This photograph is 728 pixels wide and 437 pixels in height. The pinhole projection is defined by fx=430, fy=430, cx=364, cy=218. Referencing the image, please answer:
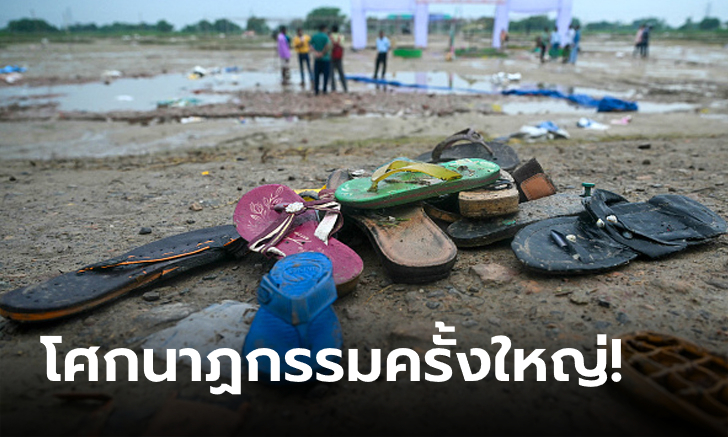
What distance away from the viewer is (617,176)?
351cm

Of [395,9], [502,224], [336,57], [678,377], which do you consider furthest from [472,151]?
[395,9]

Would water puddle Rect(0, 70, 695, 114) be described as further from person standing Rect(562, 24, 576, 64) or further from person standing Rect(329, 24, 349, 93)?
person standing Rect(562, 24, 576, 64)

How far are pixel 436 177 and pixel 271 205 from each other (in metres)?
0.89

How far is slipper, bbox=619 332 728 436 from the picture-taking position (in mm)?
1122

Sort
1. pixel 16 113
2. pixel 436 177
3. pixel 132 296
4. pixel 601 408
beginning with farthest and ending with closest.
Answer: pixel 16 113 → pixel 436 177 → pixel 132 296 → pixel 601 408

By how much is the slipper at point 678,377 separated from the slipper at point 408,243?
0.79 m

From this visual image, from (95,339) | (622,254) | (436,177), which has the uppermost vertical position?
(436,177)

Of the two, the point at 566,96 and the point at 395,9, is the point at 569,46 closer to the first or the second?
the point at 395,9

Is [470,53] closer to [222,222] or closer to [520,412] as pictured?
[222,222]

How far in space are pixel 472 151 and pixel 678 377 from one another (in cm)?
212

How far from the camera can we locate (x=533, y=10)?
20.0 m

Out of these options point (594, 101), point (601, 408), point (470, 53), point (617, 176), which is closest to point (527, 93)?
point (594, 101)

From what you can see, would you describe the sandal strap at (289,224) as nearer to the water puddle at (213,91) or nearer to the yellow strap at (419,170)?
the yellow strap at (419,170)

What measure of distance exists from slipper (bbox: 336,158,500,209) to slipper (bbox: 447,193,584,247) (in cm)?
20
